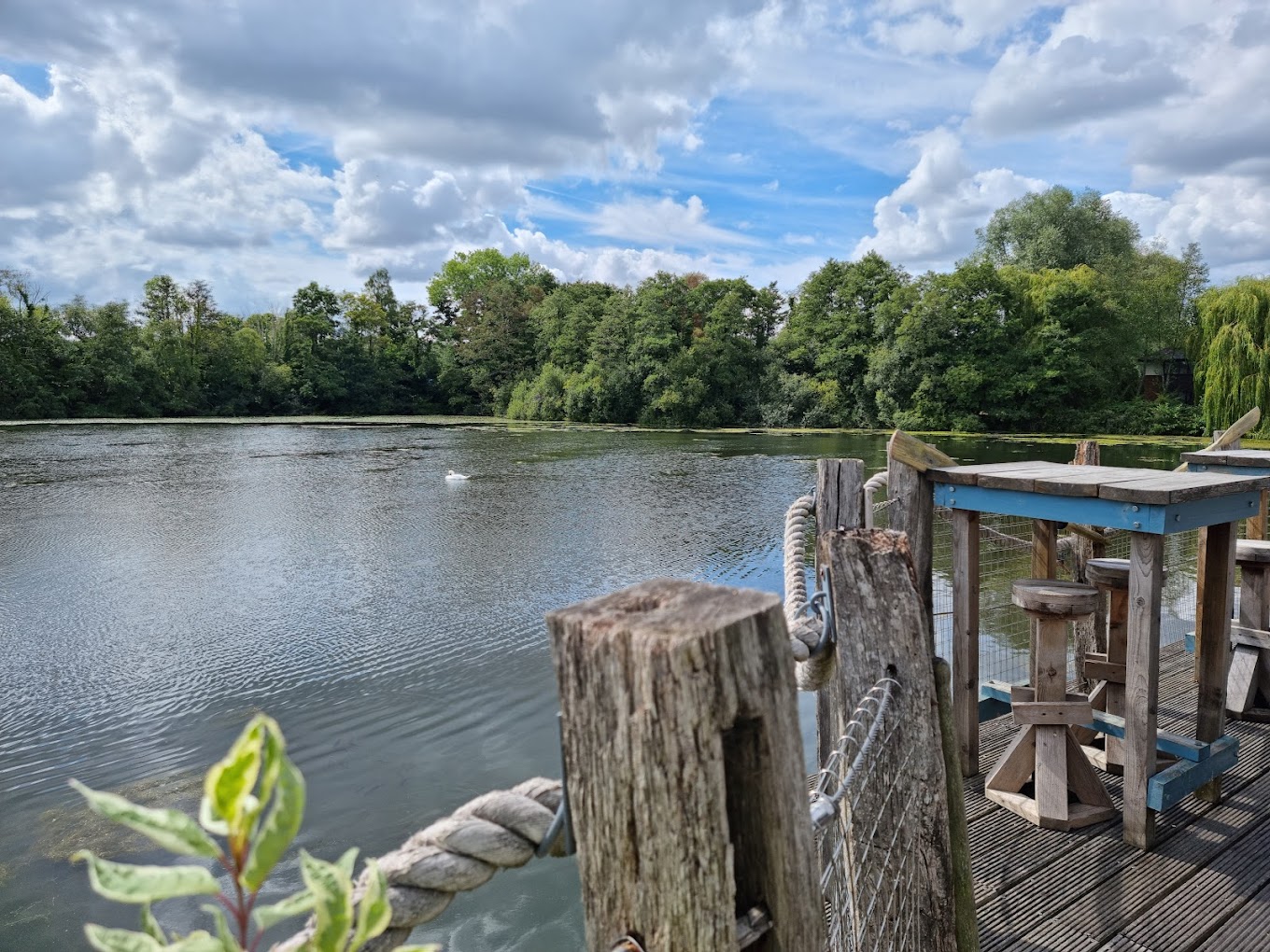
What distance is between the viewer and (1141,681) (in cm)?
321

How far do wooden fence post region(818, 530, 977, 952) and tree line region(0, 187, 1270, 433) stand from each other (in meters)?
28.8

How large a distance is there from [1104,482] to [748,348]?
140 ft

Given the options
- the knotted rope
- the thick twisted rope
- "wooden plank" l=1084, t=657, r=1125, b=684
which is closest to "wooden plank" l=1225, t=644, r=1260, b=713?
"wooden plank" l=1084, t=657, r=1125, b=684

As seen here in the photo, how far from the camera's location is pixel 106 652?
26.6 ft

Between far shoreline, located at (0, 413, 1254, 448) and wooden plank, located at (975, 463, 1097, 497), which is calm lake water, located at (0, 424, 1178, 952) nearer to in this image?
wooden plank, located at (975, 463, 1097, 497)

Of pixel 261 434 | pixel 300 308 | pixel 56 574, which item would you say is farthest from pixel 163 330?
pixel 56 574

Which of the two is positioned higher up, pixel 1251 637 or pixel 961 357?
pixel 961 357

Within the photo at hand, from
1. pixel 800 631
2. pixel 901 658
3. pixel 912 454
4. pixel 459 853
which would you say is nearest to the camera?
pixel 459 853

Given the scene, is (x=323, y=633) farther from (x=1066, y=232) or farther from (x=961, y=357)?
(x=1066, y=232)

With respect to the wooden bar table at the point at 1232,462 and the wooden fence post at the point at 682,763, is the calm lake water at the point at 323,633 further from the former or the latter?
the wooden bar table at the point at 1232,462

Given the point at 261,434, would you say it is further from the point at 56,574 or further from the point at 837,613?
the point at 837,613

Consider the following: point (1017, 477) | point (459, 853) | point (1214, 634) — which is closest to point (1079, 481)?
point (1017, 477)

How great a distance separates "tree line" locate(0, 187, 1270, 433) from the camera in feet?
122

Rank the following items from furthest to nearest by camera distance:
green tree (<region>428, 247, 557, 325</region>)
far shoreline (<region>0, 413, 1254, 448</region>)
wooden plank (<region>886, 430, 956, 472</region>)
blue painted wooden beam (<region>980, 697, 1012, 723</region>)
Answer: green tree (<region>428, 247, 557, 325</region>) → far shoreline (<region>0, 413, 1254, 448</region>) → blue painted wooden beam (<region>980, 697, 1012, 723</region>) → wooden plank (<region>886, 430, 956, 472</region>)
